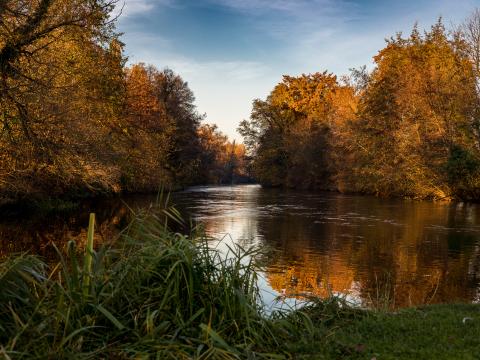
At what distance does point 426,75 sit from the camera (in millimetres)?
41375

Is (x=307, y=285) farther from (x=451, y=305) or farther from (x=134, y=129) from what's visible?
(x=134, y=129)

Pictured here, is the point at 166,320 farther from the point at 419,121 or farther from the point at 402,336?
the point at 419,121

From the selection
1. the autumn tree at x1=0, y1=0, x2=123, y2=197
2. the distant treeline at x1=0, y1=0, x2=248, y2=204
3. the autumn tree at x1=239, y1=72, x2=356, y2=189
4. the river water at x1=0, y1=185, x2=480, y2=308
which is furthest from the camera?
the autumn tree at x1=239, y1=72, x2=356, y2=189

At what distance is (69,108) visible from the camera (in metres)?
20.4

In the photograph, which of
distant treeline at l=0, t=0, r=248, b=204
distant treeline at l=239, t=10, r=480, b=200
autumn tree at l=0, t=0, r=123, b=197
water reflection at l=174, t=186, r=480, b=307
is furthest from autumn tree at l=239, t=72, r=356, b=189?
autumn tree at l=0, t=0, r=123, b=197

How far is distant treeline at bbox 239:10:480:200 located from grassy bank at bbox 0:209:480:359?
3388 centimetres

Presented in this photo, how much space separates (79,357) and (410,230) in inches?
774

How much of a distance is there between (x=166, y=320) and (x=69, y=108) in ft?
55.2

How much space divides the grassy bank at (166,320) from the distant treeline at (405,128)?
111 ft

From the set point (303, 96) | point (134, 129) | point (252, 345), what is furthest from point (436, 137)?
point (252, 345)

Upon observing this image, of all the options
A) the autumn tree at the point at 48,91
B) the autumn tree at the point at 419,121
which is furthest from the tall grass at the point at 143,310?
the autumn tree at the point at 419,121

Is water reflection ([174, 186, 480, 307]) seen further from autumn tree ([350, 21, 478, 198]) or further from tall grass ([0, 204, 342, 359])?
autumn tree ([350, 21, 478, 198])

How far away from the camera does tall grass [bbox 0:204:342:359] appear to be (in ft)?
16.3

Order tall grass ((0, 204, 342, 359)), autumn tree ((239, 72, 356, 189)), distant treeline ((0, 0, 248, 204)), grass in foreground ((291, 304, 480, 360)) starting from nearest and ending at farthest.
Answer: tall grass ((0, 204, 342, 359)) → grass in foreground ((291, 304, 480, 360)) → distant treeline ((0, 0, 248, 204)) → autumn tree ((239, 72, 356, 189))
